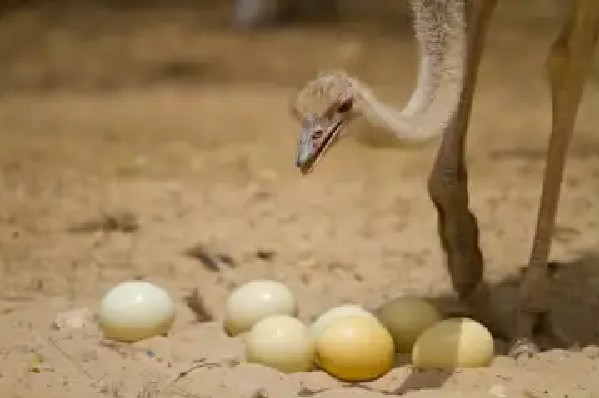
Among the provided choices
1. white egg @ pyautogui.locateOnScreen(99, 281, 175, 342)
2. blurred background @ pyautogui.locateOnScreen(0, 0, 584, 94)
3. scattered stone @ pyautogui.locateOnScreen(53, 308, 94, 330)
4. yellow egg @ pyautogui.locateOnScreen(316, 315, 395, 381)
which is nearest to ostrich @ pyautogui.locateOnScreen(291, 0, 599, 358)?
yellow egg @ pyautogui.locateOnScreen(316, 315, 395, 381)

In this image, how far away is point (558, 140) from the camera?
8.14ft

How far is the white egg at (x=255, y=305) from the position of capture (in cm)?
248

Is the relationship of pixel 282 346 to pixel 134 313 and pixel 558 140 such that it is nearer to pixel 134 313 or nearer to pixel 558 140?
pixel 134 313

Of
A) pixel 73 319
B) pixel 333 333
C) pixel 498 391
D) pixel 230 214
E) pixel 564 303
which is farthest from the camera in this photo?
pixel 230 214

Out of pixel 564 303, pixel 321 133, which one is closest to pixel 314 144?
pixel 321 133

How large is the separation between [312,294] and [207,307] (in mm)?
283

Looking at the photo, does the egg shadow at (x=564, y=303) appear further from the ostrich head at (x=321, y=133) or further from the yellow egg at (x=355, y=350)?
the ostrich head at (x=321, y=133)

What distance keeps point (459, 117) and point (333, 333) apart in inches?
26.5

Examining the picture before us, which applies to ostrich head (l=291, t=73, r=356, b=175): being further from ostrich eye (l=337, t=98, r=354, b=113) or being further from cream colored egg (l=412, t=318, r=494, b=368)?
cream colored egg (l=412, t=318, r=494, b=368)

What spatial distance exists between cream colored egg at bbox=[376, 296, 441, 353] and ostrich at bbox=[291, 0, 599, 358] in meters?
0.20

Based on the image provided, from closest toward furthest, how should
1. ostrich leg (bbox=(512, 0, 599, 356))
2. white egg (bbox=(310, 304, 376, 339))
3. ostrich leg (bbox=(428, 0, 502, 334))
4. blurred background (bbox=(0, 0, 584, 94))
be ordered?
white egg (bbox=(310, 304, 376, 339)) < ostrich leg (bbox=(512, 0, 599, 356)) < ostrich leg (bbox=(428, 0, 502, 334)) < blurred background (bbox=(0, 0, 584, 94))

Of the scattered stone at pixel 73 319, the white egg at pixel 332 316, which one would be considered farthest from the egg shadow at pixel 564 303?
the scattered stone at pixel 73 319

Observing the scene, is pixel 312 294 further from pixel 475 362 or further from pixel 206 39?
pixel 206 39

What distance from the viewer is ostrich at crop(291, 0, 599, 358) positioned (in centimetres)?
206
